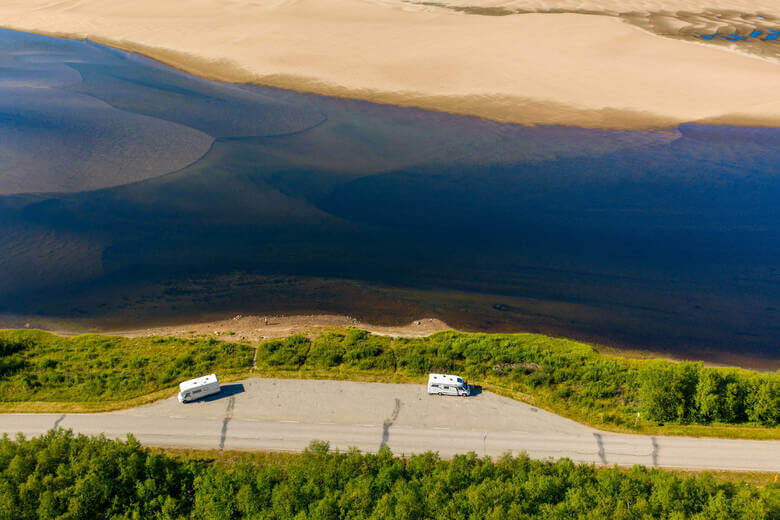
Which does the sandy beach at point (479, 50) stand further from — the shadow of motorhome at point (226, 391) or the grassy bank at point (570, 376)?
the shadow of motorhome at point (226, 391)

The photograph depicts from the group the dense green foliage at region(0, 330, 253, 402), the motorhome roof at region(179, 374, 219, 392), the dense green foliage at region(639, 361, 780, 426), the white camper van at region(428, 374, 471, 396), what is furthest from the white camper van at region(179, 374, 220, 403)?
the dense green foliage at region(639, 361, 780, 426)

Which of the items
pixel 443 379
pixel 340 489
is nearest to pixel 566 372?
pixel 443 379

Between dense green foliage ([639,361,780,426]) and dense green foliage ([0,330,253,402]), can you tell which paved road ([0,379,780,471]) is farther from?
dense green foliage ([0,330,253,402])

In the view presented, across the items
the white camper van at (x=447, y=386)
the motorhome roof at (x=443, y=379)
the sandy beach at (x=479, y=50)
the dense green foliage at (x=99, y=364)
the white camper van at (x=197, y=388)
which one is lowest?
the dense green foliage at (x=99, y=364)

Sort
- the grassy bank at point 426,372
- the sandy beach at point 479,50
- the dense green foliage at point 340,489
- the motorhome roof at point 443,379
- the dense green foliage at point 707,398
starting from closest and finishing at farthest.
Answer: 1. the dense green foliage at point 340,489
2. the dense green foliage at point 707,398
3. the grassy bank at point 426,372
4. the motorhome roof at point 443,379
5. the sandy beach at point 479,50

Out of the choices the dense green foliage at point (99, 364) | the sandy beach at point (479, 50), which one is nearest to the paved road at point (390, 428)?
the dense green foliage at point (99, 364)

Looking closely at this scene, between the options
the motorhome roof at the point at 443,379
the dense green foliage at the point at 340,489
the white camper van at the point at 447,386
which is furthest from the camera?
the motorhome roof at the point at 443,379

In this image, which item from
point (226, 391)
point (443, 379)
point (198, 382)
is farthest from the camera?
point (443, 379)

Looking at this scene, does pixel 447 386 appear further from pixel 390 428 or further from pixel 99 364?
pixel 99 364
